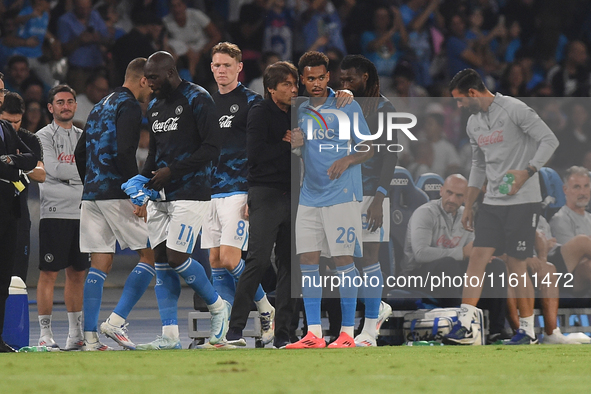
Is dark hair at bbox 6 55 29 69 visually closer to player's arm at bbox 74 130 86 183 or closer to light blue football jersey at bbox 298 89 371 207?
player's arm at bbox 74 130 86 183

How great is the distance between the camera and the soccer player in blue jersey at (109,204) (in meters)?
6.73

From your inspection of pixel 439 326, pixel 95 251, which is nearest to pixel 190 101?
pixel 95 251

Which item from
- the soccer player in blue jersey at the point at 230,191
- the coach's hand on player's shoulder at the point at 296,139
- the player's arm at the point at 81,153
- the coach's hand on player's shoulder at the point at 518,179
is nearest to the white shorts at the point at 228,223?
the soccer player in blue jersey at the point at 230,191

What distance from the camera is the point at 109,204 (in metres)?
6.77

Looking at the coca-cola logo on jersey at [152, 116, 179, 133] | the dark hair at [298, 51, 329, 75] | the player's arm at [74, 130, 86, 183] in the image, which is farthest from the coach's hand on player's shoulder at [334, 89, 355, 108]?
the player's arm at [74, 130, 86, 183]

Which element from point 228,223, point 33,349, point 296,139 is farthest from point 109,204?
point 296,139

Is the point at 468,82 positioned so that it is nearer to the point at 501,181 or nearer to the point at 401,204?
the point at 501,181

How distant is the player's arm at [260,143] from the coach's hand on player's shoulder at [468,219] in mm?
1545

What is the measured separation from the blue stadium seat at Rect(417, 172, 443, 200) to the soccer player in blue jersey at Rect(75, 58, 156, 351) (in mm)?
2146

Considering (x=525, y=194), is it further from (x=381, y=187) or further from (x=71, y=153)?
(x=71, y=153)

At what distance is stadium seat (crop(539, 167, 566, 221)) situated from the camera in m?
7.35

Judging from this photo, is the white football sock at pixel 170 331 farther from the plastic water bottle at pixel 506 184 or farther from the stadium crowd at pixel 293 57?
the plastic water bottle at pixel 506 184

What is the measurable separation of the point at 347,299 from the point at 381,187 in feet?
2.96

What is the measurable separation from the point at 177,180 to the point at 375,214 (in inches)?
57.4
